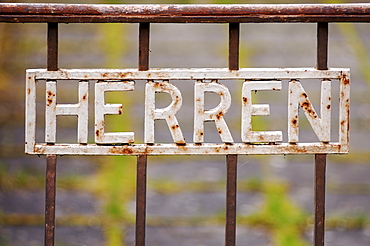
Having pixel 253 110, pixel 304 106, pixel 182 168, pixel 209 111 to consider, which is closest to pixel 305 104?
pixel 304 106

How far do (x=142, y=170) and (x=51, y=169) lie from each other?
0.21 metres

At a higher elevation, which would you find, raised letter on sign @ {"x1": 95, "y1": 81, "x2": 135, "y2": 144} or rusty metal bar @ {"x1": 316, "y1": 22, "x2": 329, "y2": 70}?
rusty metal bar @ {"x1": 316, "y1": 22, "x2": 329, "y2": 70}

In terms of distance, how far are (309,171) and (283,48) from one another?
134 cm

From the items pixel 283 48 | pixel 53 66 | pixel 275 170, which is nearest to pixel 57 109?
pixel 53 66

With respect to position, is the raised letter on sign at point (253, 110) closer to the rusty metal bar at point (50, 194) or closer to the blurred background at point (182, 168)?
the rusty metal bar at point (50, 194)

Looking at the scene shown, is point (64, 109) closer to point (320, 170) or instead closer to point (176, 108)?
point (176, 108)

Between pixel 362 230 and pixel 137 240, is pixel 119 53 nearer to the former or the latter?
pixel 362 230

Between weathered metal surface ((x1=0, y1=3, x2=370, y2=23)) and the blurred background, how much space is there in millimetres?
1550

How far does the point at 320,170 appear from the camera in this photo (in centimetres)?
148

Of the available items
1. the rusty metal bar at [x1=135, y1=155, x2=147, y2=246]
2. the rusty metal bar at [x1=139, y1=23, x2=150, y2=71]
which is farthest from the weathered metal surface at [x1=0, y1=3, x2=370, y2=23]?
the rusty metal bar at [x1=135, y1=155, x2=147, y2=246]

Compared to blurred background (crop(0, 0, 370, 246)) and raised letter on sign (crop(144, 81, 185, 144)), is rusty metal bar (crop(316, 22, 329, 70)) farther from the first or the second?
blurred background (crop(0, 0, 370, 246))

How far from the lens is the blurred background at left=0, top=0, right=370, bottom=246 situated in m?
2.93

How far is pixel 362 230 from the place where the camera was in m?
2.95

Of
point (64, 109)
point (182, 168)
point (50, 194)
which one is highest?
point (64, 109)
